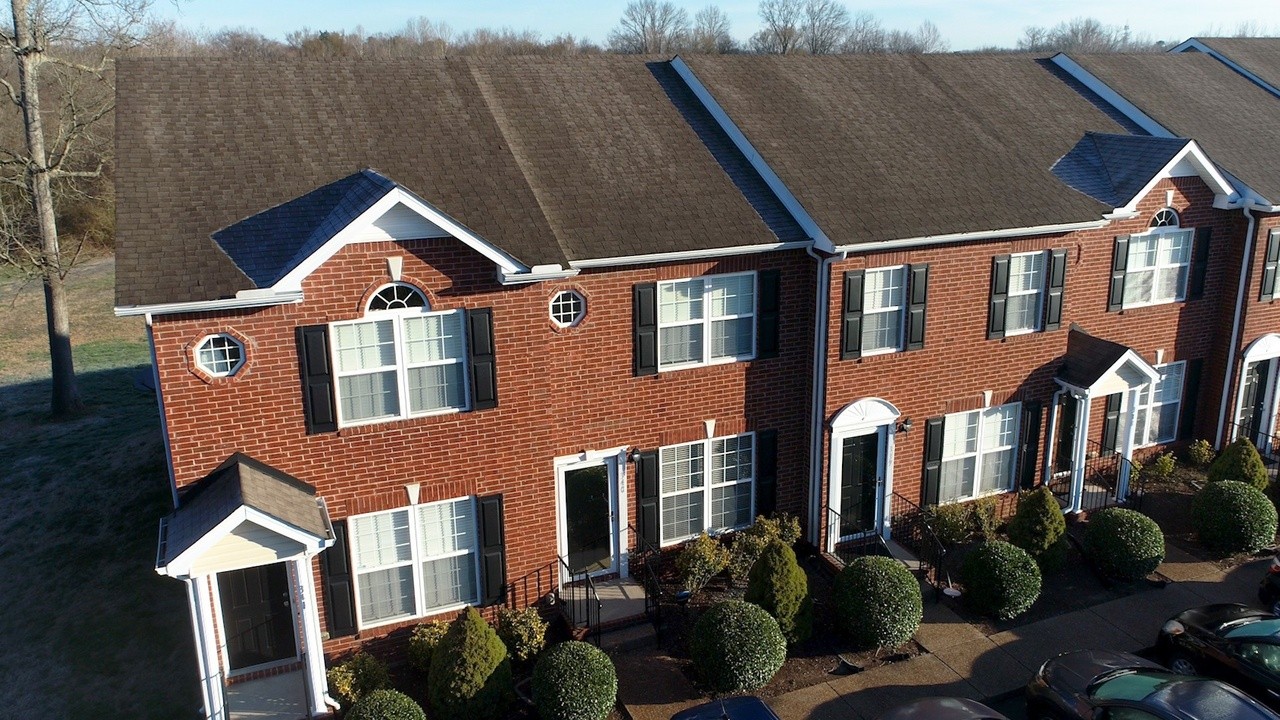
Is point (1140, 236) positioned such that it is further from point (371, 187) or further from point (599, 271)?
point (371, 187)

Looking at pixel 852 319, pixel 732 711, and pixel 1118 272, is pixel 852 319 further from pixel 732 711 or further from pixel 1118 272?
pixel 732 711

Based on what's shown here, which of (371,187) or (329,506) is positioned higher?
(371,187)

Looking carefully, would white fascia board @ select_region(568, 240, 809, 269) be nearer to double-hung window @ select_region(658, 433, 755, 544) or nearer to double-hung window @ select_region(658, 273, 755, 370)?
double-hung window @ select_region(658, 273, 755, 370)

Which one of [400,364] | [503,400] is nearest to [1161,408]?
[503,400]

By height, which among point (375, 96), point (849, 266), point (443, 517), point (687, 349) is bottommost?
point (443, 517)

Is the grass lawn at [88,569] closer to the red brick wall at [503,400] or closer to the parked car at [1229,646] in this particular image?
the red brick wall at [503,400]

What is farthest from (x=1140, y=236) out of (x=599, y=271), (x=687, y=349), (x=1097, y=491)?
(x=599, y=271)
